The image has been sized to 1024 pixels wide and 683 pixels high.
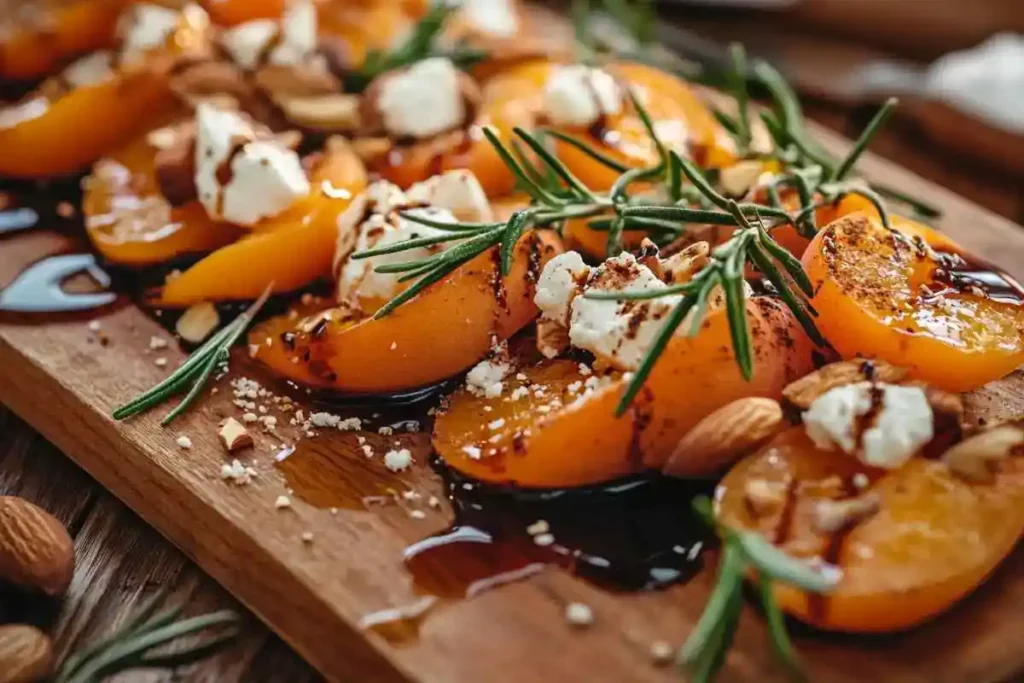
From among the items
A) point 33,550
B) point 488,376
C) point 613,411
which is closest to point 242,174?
point 488,376

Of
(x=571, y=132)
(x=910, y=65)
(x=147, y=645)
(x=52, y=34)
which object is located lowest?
(x=910, y=65)

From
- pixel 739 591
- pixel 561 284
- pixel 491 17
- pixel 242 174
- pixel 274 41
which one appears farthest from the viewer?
pixel 491 17

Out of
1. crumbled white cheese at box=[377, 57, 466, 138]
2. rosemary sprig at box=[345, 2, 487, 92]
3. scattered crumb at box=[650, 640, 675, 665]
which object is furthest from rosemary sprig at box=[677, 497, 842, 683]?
rosemary sprig at box=[345, 2, 487, 92]

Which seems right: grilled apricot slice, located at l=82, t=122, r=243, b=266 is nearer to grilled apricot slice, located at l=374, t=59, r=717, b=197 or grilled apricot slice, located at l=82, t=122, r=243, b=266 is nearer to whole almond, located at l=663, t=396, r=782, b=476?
grilled apricot slice, located at l=374, t=59, r=717, b=197

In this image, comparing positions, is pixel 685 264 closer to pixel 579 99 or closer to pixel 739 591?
pixel 739 591

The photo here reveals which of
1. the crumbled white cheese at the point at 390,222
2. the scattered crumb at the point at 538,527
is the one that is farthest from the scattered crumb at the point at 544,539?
the crumbled white cheese at the point at 390,222

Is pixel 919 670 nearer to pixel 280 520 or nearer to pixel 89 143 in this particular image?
pixel 280 520

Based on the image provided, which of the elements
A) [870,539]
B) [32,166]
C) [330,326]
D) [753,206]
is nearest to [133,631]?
[330,326]
